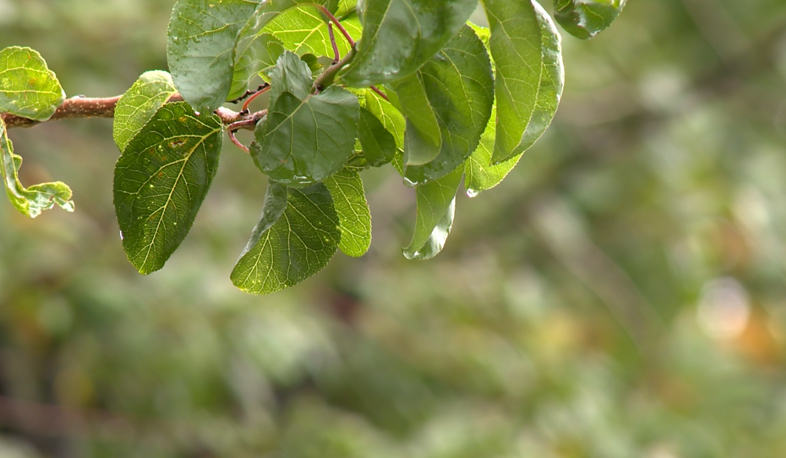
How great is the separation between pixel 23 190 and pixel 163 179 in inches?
3.3

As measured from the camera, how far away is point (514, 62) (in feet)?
1.12

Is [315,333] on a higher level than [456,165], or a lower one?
lower

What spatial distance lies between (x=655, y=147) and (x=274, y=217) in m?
2.65

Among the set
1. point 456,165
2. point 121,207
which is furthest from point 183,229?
point 456,165

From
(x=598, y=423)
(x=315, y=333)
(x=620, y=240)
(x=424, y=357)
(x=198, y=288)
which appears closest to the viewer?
(x=198, y=288)

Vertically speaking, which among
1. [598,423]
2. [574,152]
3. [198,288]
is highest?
[198,288]

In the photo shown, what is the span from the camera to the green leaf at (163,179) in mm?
380

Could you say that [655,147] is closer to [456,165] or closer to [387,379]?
[387,379]

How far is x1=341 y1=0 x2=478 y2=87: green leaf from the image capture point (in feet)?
1.00

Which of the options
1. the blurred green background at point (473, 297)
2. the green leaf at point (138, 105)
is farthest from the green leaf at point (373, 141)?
the blurred green background at point (473, 297)

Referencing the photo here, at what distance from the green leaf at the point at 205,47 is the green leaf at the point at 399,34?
7 cm

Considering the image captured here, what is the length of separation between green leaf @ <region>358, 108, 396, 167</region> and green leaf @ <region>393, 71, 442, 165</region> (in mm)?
30

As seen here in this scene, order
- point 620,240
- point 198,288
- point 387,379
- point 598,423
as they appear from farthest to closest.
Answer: point 620,240 → point 387,379 → point 598,423 → point 198,288

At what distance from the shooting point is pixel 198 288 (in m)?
1.83
